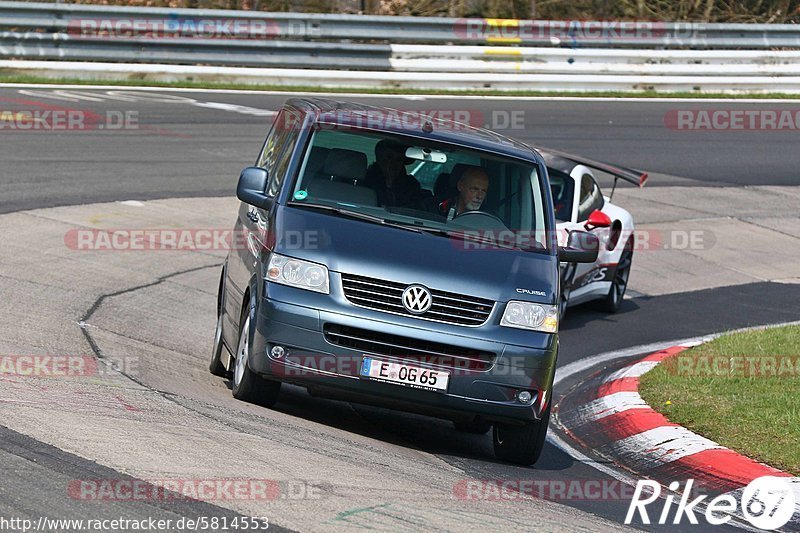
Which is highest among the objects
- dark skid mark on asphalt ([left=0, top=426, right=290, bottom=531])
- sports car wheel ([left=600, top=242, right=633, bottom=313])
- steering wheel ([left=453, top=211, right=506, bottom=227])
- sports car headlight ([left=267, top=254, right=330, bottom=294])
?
steering wheel ([left=453, top=211, right=506, bottom=227])

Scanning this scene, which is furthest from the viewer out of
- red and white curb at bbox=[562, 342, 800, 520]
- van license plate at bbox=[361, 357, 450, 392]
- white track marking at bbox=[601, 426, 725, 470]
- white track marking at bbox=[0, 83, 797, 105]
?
white track marking at bbox=[0, 83, 797, 105]

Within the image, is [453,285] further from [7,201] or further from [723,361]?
[7,201]

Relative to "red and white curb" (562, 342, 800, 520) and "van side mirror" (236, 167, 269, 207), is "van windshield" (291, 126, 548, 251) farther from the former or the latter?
"red and white curb" (562, 342, 800, 520)

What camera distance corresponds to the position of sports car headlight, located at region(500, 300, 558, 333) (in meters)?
7.25

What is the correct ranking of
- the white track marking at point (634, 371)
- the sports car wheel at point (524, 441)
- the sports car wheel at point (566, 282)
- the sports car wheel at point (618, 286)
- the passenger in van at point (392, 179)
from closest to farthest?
the sports car wheel at point (524, 441) < the passenger in van at point (392, 179) < the white track marking at point (634, 371) < the sports car wheel at point (566, 282) < the sports car wheel at point (618, 286)

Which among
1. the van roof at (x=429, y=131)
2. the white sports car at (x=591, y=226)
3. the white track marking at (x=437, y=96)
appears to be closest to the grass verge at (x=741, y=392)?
the white sports car at (x=591, y=226)

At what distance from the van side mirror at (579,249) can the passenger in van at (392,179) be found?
3.29 ft

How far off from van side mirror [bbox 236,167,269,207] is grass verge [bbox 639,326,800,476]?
2.99m

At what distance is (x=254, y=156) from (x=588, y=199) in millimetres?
6724

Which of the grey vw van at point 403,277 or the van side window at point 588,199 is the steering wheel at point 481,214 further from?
the van side window at point 588,199

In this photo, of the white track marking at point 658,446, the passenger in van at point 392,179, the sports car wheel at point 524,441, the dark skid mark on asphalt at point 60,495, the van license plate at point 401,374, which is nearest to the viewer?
the dark skid mark on asphalt at point 60,495

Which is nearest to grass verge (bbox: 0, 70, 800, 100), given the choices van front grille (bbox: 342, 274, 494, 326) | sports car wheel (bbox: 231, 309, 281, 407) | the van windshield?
the van windshield

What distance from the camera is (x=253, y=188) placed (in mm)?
7922

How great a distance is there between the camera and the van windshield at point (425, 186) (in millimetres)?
7910
